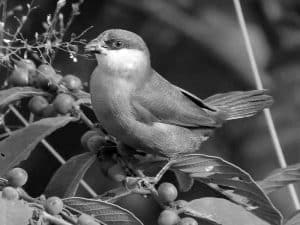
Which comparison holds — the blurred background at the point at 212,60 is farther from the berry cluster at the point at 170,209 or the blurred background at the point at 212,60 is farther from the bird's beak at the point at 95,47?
the berry cluster at the point at 170,209

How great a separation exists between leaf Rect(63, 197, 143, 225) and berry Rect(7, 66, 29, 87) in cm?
57

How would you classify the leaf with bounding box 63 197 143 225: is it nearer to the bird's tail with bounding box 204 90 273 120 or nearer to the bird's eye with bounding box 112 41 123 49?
the bird's eye with bounding box 112 41 123 49

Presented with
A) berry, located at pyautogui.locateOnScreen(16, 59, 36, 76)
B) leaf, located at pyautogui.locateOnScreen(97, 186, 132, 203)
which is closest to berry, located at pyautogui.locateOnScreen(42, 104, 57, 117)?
berry, located at pyautogui.locateOnScreen(16, 59, 36, 76)

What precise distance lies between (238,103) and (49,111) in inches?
48.6

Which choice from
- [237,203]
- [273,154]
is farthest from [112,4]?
[237,203]

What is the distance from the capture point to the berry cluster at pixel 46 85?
2.35 meters

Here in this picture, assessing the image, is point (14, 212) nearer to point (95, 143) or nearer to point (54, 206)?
point (54, 206)

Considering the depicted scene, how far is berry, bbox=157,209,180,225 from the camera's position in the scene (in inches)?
76.4

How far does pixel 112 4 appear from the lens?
538 centimetres

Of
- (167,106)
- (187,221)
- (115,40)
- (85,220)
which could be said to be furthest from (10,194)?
(167,106)

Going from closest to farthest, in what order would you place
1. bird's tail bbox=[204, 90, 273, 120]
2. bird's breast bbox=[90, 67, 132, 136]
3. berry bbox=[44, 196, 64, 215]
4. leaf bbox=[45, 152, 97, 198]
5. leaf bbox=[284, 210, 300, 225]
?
berry bbox=[44, 196, 64, 215] → leaf bbox=[284, 210, 300, 225] → leaf bbox=[45, 152, 97, 198] → bird's breast bbox=[90, 67, 132, 136] → bird's tail bbox=[204, 90, 273, 120]

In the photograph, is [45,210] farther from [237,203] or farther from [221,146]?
[221,146]

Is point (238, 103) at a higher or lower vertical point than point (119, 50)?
lower

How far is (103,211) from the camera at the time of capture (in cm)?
195
